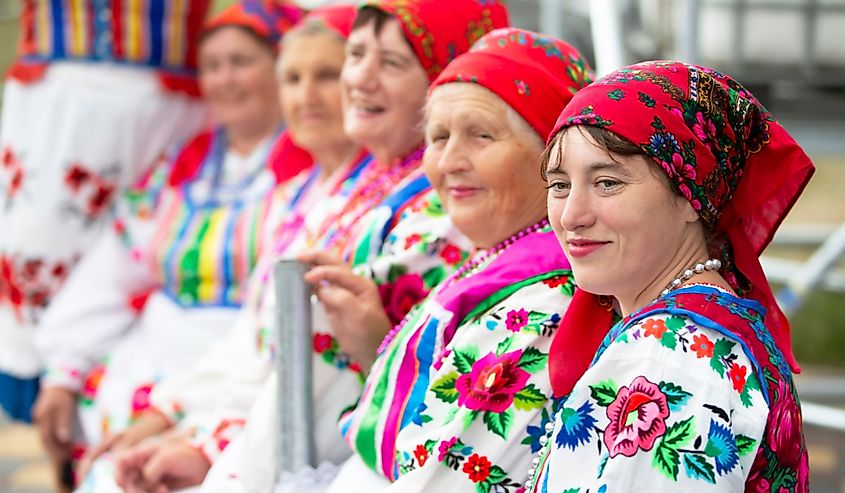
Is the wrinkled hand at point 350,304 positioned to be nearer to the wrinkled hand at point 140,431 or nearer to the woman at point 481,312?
the woman at point 481,312

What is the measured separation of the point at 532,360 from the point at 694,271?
0.33 metres

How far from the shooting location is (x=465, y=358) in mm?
1950

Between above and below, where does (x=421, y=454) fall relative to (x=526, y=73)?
below

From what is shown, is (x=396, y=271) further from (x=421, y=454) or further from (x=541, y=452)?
(x=541, y=452)

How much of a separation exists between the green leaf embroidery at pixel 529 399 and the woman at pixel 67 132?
230 centimetres

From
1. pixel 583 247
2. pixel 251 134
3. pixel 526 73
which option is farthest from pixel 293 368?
pixel 251 134

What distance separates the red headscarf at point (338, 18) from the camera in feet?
9.89

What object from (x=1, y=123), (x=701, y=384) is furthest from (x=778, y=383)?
(x=1, y=123)

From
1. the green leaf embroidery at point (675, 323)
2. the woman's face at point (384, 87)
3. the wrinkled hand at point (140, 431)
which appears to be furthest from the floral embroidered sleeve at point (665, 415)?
the wrinkled hand at point (140, 431)

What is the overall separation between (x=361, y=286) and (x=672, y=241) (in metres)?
0.86

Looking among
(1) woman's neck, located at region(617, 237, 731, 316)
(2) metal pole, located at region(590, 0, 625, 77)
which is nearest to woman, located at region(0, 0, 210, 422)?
(2) metal pole, located at region(590, 0, 625, 77)

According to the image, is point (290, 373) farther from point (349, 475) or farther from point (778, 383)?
point (778, 383)

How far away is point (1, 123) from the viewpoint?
3.90m

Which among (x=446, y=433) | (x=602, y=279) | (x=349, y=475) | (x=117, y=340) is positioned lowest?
(x=117, y=340)
